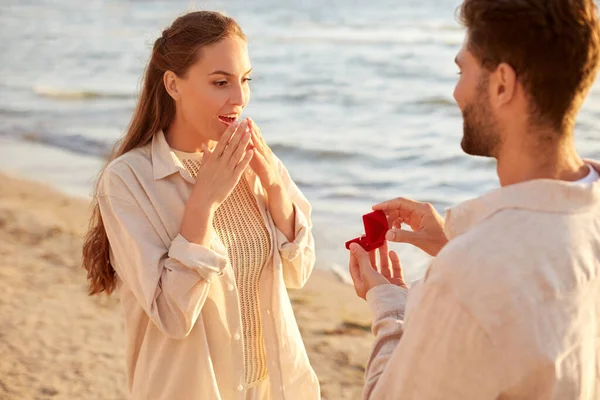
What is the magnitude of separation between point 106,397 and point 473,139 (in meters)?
3.98

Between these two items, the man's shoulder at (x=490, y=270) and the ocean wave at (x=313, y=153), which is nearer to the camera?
the man's shoulder at (x=490, y=270)

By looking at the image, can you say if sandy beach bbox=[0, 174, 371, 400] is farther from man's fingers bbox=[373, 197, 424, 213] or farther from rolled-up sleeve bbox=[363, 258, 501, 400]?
rolled-up sleeve bbox=[363, 258, 501, 400]

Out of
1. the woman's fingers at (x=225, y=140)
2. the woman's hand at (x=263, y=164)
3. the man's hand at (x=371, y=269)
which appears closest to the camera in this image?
the man's hand at (x=371, y=269)

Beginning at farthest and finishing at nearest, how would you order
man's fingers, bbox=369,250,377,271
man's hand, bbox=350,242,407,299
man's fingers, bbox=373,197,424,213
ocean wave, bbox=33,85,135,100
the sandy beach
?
ocean wave, bbox=33,85,135,100 → the sandy beach → man's fingers, bbox=373,197,424,213 → man's fingers, bbox=369,250,377,271 → man's hand, bbox=350,242,407,299

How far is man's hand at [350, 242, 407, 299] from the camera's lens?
2.86 metres

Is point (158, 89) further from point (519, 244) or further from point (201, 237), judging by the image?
point (519, 244)

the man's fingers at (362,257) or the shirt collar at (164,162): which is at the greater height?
the shirt collar at (164,162)

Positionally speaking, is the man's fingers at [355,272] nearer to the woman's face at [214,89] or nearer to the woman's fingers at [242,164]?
the woman's fingers at [242,164]

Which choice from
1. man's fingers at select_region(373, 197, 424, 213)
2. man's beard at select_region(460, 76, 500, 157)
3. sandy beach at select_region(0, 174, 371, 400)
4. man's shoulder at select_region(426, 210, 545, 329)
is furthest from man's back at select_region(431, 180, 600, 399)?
sandy beach at select_region(0, 174, 371, 400)

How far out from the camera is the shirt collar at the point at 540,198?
2.19 metres

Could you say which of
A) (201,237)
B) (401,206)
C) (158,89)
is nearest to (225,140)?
(201,237)

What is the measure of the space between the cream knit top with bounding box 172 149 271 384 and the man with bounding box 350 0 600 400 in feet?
4.34

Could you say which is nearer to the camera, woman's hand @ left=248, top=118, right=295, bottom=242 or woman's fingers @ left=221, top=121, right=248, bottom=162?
woman's fingers @ left=221, top=121, right=248, bottom=162

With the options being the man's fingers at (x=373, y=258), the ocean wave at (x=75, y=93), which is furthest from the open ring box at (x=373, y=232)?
the ocean wave at (x=75, y=93)
